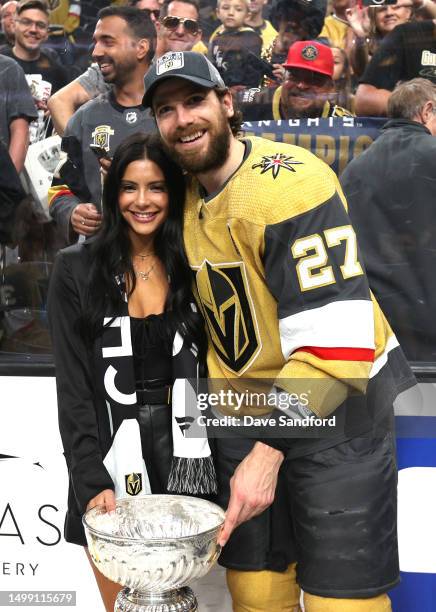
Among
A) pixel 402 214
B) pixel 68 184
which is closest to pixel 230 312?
pixel 402 214

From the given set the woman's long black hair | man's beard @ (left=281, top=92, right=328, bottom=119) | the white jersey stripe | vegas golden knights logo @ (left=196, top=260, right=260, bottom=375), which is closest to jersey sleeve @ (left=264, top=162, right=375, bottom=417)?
the white jersey stripe

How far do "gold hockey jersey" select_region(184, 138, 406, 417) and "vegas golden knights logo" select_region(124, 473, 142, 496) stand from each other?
0.42 metres

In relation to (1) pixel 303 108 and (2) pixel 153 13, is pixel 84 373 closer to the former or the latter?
(1) pixel 303 108

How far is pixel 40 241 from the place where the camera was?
306 cm

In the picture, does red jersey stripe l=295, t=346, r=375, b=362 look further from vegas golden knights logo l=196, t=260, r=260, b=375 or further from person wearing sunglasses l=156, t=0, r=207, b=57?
person wearing sunglasses l=156, t=0, r=207, b=57

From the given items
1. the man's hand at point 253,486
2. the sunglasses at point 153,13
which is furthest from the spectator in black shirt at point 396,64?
the man's hand at point 253,486

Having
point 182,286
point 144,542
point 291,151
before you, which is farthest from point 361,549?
point 291,151

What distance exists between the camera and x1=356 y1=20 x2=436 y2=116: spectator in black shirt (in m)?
3.01

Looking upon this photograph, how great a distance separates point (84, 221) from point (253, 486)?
1206mm

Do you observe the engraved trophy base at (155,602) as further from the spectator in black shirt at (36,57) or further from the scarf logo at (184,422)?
the spectator in black shirt at (36,57)

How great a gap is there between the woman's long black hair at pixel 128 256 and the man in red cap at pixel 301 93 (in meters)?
0.73

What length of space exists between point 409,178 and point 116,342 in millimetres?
1090

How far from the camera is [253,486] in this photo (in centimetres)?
217

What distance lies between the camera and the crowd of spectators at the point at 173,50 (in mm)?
3061
